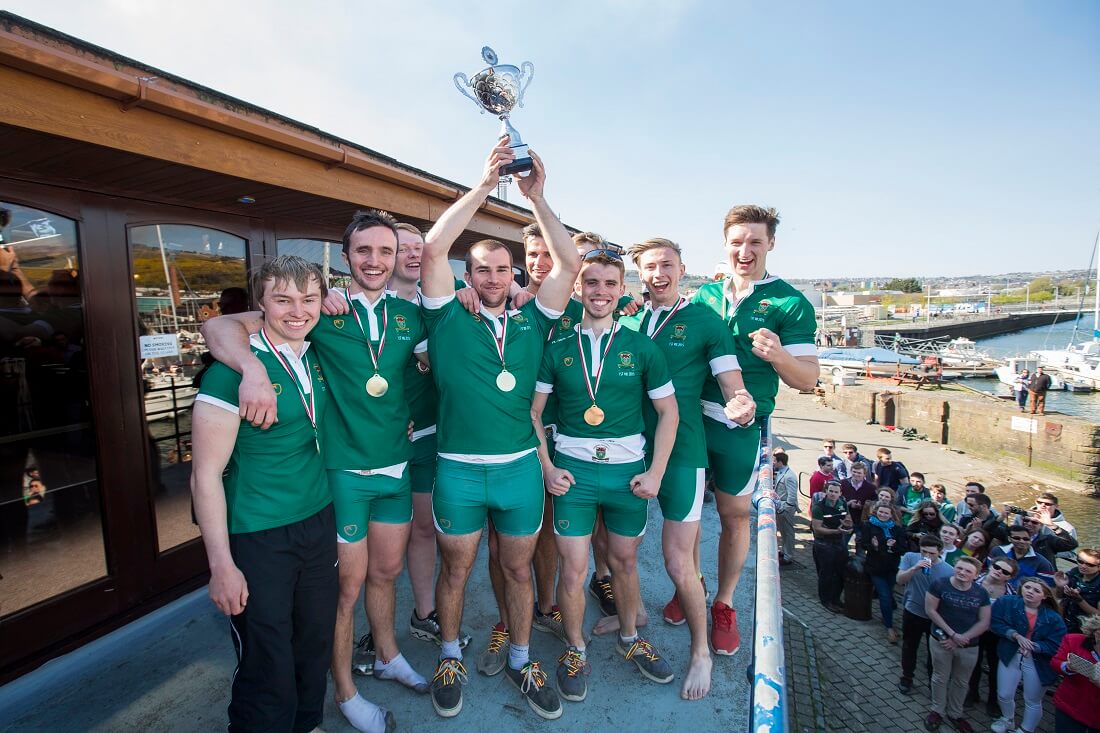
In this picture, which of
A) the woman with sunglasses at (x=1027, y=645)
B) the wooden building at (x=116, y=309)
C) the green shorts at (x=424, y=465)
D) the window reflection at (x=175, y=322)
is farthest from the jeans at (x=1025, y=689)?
the window reflection at (x=175, y=322)

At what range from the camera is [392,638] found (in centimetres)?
301

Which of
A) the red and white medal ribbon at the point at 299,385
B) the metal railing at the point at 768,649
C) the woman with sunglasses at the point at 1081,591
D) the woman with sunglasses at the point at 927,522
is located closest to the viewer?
the metal railing at the point at 768,649

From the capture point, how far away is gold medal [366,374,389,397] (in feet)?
8.72

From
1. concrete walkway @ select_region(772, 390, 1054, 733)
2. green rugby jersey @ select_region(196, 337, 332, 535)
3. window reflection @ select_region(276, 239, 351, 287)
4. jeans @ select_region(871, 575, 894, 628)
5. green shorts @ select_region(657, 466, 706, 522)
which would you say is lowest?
concrete walkway @ select_region(772, 390, 1054, 733)

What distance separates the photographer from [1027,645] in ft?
20.4

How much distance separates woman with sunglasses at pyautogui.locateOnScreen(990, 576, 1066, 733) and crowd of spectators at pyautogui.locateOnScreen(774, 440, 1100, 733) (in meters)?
0.01

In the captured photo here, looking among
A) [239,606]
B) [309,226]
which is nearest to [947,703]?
[239,606]

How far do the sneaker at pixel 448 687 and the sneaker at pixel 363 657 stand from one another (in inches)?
18.0

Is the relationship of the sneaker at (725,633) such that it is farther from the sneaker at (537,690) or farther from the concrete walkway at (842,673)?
the concrete walkway at (842,673)

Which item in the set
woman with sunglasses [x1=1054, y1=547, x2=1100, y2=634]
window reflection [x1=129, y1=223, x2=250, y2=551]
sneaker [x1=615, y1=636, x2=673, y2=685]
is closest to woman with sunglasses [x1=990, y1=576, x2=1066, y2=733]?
woman with sunglasses [x1=1054, y1=547, x2=1100, y2=634]

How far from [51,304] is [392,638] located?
10.5ft

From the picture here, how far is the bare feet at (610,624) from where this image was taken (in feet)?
11.3

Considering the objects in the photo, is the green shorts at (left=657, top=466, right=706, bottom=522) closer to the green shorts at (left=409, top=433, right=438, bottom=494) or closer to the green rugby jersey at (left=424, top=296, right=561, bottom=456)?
the green rugby jersey at (left=424, top=296, right=561, bottom=456)

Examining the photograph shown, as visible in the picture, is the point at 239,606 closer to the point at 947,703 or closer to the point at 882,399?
the point at 947,703
